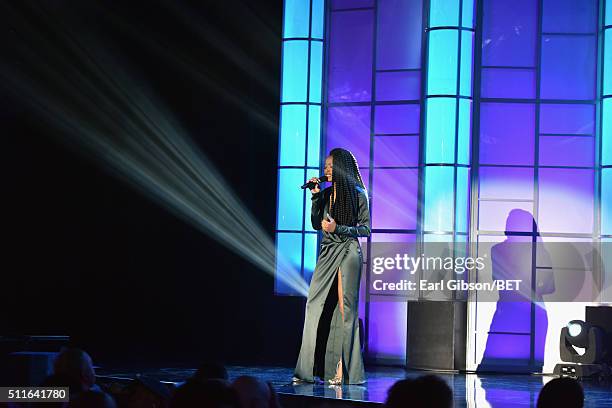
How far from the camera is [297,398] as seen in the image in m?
5.59

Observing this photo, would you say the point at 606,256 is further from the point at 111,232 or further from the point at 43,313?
the point at 43,313

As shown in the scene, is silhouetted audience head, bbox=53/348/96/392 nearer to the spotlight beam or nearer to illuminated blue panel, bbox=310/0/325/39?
the spotlight beam

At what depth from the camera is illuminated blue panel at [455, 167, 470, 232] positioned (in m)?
9.32

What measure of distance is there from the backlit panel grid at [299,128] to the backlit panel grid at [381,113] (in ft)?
0.69

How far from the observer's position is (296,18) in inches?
393

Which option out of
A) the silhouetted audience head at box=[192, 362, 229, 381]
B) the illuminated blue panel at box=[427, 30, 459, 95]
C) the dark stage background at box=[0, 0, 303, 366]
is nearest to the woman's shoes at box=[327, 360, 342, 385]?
the silhouetted audience head at box=[192, 362, 229, 381]

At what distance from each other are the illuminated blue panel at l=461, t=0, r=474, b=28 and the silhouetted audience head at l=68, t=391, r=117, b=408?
752 centimetres

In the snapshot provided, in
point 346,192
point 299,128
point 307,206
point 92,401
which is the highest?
point 299,128

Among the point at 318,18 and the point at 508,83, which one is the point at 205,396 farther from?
the point at 318,18

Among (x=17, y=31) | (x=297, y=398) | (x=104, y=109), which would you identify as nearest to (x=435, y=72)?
(x=104, y=109)

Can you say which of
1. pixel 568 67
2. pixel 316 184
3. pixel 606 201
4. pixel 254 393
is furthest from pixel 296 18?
pixel 254 393

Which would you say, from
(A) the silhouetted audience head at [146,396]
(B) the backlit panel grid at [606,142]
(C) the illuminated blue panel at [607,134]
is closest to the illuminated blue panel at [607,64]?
(B) the backlit panel grid at [606,142]

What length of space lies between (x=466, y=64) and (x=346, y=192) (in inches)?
141

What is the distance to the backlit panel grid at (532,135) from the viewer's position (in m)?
9.46
